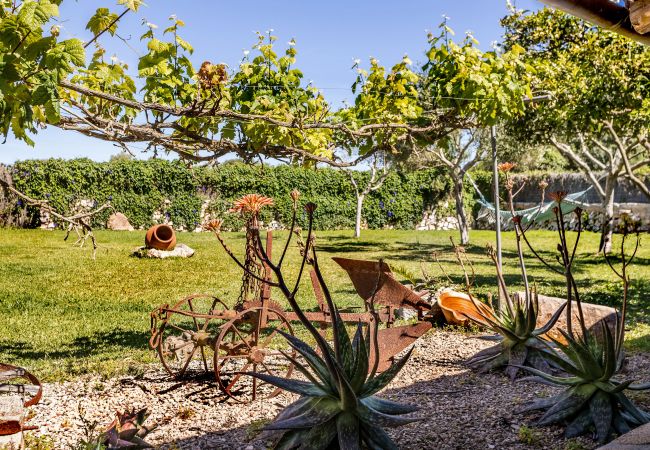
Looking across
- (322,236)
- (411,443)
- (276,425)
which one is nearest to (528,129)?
(322,236)

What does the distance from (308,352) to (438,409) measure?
4.39 feet

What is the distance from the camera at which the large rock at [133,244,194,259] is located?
1160 cm

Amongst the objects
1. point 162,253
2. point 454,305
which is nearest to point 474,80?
point 454,305

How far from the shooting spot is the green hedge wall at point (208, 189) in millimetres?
15883

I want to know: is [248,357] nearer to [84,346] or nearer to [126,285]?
[84,346]

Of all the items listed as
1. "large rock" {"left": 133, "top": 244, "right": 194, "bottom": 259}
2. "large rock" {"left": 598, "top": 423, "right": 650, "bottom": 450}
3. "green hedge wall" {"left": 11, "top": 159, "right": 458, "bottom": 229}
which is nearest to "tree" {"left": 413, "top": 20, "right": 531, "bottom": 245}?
"large rock" {"left": 598, "top": 423, "right": 650, "bottom": 450}

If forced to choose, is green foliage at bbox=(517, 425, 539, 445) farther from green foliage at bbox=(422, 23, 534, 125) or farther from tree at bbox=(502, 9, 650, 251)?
tree at bbox=(502, 9, 650, 251)

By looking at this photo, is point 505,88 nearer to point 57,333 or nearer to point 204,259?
point 57,333

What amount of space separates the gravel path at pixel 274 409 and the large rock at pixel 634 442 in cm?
63

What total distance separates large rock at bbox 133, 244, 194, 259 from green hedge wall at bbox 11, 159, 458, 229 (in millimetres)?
3308

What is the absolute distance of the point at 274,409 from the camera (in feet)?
12.3

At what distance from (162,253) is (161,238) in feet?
1.48

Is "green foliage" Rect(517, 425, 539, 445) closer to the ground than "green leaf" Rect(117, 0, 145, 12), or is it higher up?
closer to the ground

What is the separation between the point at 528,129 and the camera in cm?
1071
